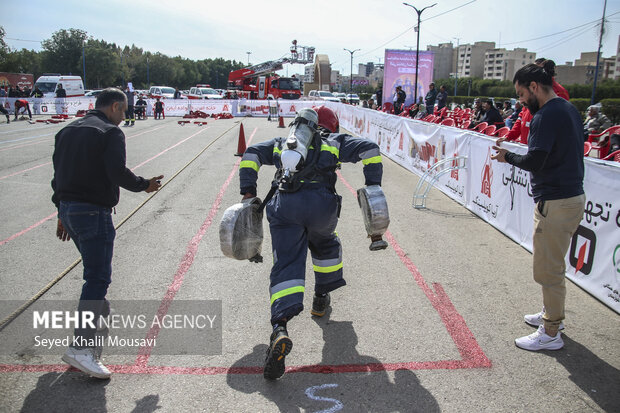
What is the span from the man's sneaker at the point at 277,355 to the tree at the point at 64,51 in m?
84.5

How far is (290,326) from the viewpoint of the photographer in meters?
3.85

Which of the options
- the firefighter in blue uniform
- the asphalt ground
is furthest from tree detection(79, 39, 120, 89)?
the firefighter in blue uniform

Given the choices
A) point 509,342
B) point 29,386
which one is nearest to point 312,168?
point 509,342

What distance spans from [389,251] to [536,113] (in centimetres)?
283

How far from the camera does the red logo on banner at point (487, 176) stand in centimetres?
718

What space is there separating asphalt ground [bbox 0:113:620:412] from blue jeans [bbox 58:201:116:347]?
0.51m

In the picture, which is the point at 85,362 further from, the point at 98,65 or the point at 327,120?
the point at 98,65

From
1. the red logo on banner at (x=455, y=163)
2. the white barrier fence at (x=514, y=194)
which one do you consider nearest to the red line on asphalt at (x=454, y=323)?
the white barrier fence at (x=514, y=194)

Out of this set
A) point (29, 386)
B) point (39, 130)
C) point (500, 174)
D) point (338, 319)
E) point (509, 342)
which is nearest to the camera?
point (29, 386)

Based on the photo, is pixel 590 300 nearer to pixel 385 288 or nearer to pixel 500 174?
pixel 385 288

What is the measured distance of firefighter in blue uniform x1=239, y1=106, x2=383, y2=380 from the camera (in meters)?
3.21

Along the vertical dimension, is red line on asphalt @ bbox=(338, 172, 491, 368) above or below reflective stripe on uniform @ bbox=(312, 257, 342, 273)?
below

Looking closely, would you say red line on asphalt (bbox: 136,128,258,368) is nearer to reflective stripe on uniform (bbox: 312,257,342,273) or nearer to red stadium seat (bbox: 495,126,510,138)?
reflective stripe on uniform (bbox: 312,257,342,273)

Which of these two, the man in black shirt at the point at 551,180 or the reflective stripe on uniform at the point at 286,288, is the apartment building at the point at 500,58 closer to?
the man in black shirt at the point at 551,180
